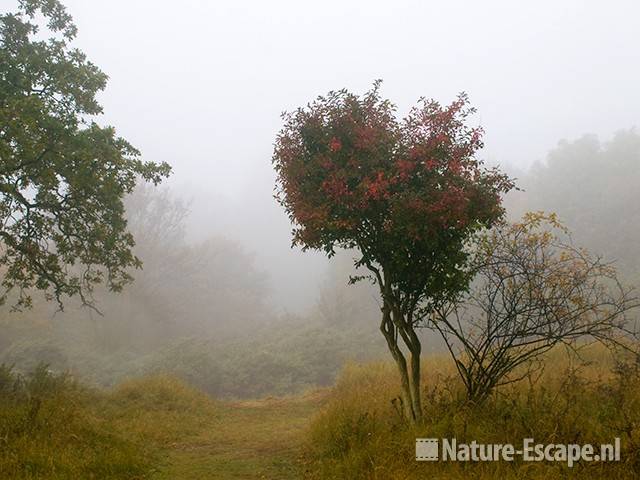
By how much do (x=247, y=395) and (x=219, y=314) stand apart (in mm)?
24056

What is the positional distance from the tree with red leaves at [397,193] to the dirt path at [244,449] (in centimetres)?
239

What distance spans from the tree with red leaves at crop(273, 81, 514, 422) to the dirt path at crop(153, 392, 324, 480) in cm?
239

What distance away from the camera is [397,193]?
20.5 feet

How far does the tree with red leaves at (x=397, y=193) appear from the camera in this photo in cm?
624

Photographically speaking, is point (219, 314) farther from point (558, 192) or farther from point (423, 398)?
point (423, 398)

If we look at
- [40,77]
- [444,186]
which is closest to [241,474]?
[444,186]

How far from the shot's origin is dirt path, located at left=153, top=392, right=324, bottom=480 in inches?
275

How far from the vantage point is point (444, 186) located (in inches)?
252

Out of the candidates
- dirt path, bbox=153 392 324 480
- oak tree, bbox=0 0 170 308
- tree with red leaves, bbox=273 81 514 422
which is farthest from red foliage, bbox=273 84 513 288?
oak tree, bbox=0 0 170 308

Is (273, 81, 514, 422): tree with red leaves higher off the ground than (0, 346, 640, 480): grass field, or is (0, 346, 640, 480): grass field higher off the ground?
(273, 81, 514, 422): tree with red leaves

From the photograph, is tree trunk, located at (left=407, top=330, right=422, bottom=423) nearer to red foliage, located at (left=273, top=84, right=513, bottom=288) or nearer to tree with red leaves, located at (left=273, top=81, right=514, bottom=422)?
tree with red leaves, located at (left=273, top=81, right=514, bottom=422)

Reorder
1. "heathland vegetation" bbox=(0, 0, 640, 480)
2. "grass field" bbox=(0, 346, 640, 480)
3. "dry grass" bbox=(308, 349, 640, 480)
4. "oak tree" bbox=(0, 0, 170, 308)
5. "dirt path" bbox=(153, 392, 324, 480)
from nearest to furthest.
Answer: "dry grass" bbox=(308, 349, 640, 480) < "grass field" bbox=(0, 346, 640, 480) < "heathland vegetation" bbox=(0, 0, 640, 480) < "dirt path" bbox=(153, 392, 324, 480) < "oak tree" bbox=(0, 0, 170, 308)

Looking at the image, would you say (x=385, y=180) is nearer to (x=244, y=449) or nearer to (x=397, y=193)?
(x=397, y=193)

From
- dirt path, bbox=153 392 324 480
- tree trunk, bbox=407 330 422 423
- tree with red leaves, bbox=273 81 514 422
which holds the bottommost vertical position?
dirt path, bbox=153 392 324 480
